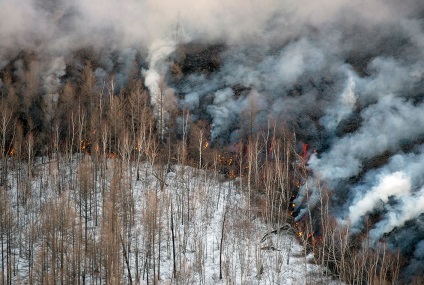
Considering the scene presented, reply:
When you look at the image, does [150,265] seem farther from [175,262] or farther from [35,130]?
[35,130]

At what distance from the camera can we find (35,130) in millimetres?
55062

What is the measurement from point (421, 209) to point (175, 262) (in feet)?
79.5

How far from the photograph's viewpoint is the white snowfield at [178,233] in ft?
111

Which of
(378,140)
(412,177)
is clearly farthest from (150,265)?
(378,140)

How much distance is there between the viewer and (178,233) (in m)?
38.2

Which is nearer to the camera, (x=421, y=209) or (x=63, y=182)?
(x=421, y=209)

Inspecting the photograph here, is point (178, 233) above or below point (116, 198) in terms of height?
below

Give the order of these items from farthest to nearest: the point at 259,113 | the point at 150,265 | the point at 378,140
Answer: the point at 259,113 → the point at 378,140 → the point at 150,265

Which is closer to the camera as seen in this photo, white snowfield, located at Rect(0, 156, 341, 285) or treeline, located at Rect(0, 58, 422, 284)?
treeline, located at Rect(0, 58, 422, 284)

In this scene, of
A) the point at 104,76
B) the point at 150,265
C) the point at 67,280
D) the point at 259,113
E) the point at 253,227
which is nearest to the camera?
the point at 67,280

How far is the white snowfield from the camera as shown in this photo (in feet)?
111

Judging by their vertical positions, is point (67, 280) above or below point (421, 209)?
below

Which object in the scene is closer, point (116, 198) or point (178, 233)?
point (178, 233)

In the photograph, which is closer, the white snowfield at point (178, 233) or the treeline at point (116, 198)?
the treeline at point (116, 198)
